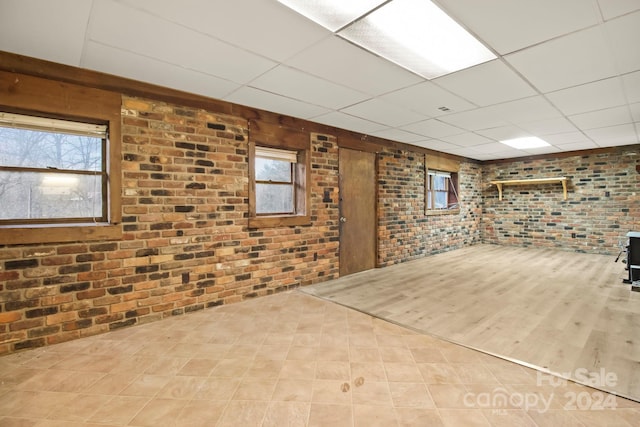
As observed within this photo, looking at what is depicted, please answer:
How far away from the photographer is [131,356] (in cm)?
219

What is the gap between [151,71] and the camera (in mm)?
2549

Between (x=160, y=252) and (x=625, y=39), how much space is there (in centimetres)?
413

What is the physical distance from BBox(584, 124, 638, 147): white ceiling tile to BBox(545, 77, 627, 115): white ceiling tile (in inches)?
60.5

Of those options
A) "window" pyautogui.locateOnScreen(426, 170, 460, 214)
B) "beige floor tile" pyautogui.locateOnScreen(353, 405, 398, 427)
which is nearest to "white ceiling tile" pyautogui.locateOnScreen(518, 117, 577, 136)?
"window" pyautogui.locateOnScreen(426, 170, 460, 214)

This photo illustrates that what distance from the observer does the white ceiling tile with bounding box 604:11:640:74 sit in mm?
1896

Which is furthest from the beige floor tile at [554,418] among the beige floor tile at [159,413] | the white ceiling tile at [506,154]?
Result: the white ceiling tile at [506,154]

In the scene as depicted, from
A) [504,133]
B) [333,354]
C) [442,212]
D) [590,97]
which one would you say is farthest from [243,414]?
[442,212]

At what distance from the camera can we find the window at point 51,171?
2346 mm

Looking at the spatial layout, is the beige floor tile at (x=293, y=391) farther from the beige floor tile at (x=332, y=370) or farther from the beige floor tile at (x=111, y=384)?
the beige floor tile at (x=111, y=384)

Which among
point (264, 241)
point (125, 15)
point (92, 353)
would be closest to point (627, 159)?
point (264, 241)

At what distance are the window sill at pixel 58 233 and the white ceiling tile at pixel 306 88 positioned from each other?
187 cm

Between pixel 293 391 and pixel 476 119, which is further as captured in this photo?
pixel 476 119

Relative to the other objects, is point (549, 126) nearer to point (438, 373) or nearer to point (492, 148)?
point (492, 148)

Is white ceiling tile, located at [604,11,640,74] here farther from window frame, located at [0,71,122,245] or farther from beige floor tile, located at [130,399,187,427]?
window frame, located at [0,71,122,245]
